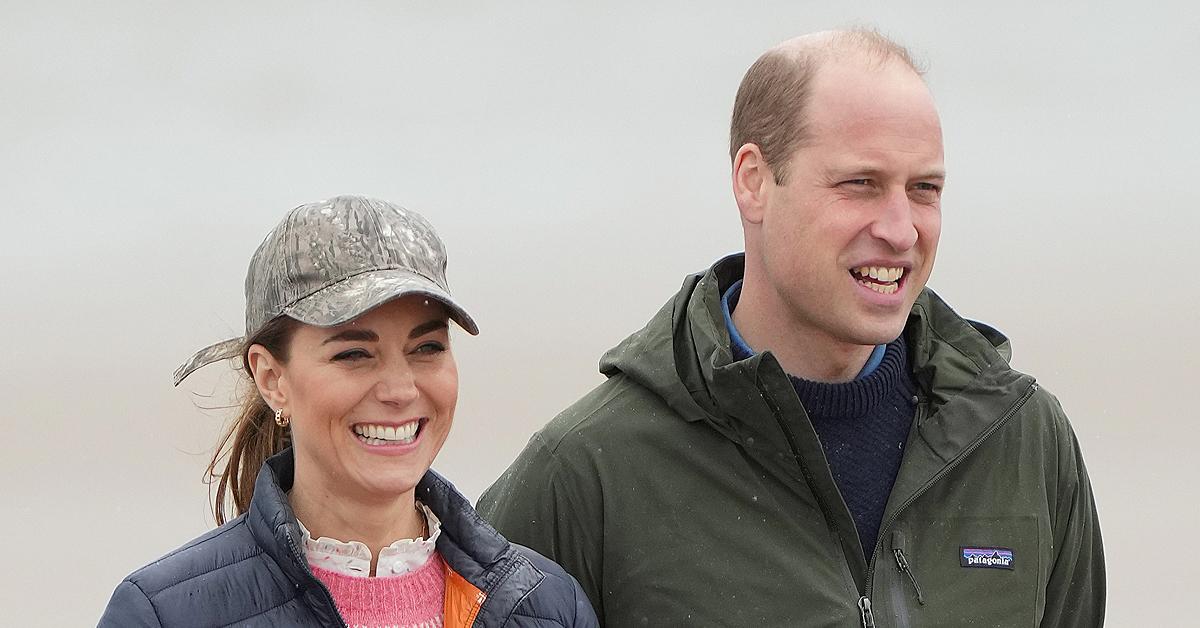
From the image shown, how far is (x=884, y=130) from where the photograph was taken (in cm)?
259

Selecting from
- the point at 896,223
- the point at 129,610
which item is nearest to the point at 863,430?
the point at 896,223

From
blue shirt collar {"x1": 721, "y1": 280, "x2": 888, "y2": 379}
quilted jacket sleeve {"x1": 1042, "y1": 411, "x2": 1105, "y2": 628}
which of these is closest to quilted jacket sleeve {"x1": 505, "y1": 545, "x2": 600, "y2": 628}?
blue shirt collar {"x1": 721, "y1": 280, "x2": 888, "y2": 379}

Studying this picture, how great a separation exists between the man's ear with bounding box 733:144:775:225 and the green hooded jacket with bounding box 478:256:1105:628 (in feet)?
0.50

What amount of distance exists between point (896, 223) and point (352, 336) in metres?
0.93

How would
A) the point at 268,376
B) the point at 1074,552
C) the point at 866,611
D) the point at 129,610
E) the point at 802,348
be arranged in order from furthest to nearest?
the point at 1074,552, the point at 802,348, the point at 866,611, the point at 268,376, the point at 129,610

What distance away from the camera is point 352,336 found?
85.1 inches

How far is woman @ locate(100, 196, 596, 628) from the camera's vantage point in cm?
212

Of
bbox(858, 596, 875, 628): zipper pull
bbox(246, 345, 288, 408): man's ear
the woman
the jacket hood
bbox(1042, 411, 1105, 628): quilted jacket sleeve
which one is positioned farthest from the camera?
bbox(1042, 411, 1105, 628): quilted jacket sleeve

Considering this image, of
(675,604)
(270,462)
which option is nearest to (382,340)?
(270,462)

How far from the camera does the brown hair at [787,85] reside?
8.77 ft

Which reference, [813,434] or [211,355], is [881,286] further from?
[211,355]

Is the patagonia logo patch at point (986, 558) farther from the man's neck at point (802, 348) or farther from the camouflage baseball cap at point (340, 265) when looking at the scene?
the camouflage baseball cap at point (340, 265)

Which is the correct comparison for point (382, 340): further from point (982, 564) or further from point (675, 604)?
point (982, 564)

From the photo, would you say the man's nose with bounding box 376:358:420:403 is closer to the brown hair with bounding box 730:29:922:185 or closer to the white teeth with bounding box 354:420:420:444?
the white teeth with bounding box 354:420:420:444
